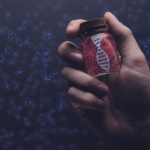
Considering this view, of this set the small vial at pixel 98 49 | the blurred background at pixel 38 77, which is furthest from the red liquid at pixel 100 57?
the blurred background at pixel 38 77

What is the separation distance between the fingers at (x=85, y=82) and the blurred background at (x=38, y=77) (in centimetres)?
50

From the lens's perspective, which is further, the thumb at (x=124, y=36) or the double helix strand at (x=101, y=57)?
the thumb at (x=124, y=36)

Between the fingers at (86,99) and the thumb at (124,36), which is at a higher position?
the thumb at (124,36)

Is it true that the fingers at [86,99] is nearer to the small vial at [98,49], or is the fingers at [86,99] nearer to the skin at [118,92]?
the skin at [118,92]

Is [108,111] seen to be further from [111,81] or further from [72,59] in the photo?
[72,59]

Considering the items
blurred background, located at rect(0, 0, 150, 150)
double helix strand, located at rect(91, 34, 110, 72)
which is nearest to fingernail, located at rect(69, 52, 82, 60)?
double helix strand, located at rect(91, 34, 110, 72)

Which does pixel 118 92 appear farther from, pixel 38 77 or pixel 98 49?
pixel 38 77

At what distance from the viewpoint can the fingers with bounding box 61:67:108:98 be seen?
1.95 ft

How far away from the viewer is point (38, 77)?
1149 mm

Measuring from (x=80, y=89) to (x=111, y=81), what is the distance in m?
0.17

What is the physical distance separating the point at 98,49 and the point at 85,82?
154 millimetres

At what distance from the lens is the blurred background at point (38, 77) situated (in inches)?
44.9

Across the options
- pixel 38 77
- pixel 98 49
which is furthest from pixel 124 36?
pixel 38 77

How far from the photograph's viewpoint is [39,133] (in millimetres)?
1144
